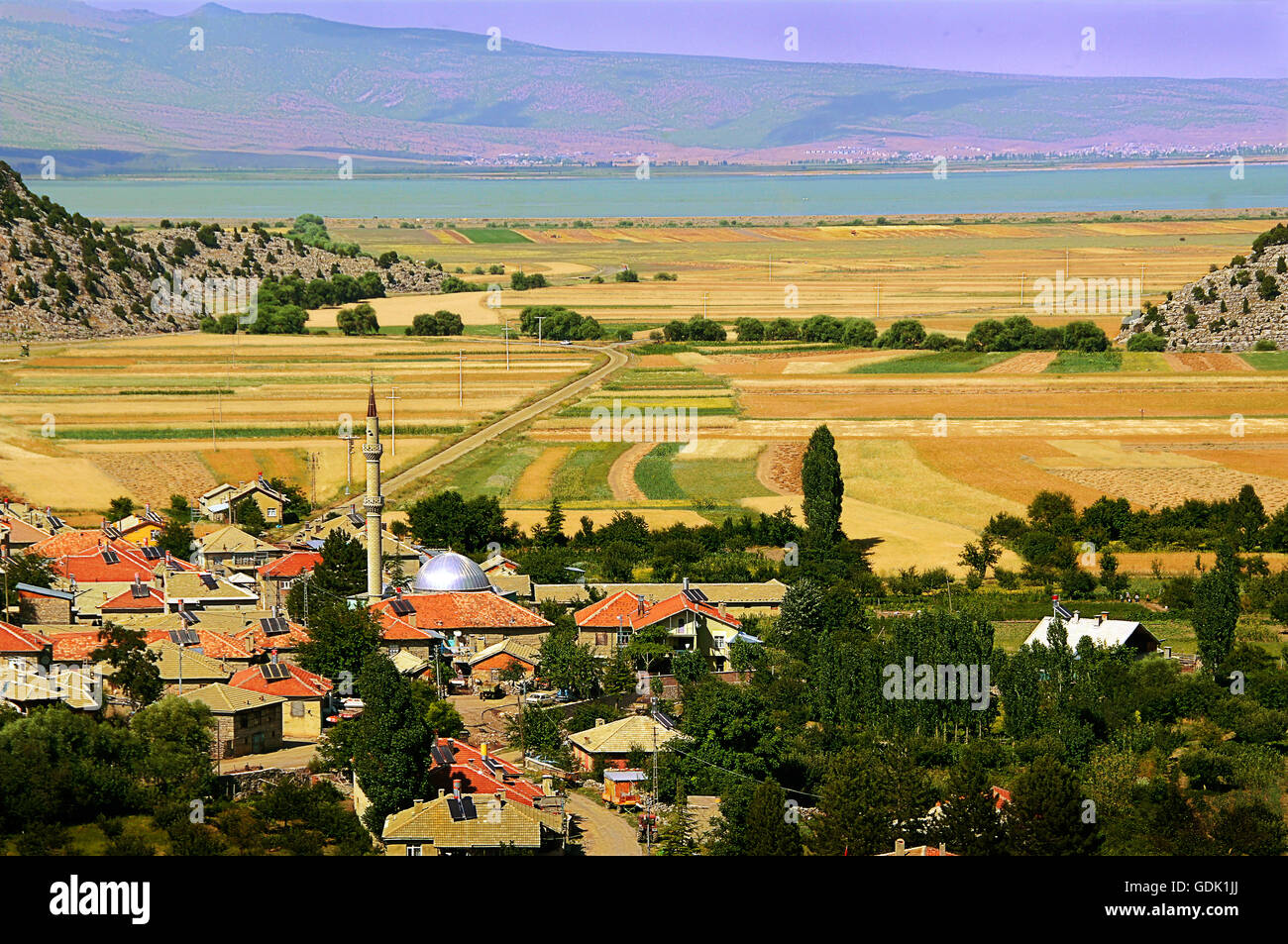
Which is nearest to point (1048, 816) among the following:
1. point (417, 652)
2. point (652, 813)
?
point (652, 813)

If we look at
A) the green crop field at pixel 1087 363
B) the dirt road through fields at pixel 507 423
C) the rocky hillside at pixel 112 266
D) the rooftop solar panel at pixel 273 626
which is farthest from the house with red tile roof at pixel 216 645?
the rocky hillside at pixel 112 266

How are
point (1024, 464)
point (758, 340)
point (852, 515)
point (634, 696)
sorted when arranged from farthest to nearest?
point (758, 340) < point (1024, 464) < point (852, 515) < point (634, 696)

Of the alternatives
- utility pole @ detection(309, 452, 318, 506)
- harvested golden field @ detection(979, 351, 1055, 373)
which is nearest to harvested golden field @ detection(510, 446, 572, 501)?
utility pole @ detection(309, 452, 318, 506)

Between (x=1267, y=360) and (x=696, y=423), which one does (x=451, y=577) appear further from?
(x=1267, y=360)

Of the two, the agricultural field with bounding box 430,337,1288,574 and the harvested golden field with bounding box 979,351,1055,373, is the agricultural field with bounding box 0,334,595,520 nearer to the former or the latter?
the agricultural field with bounding box 430,337,1288,574
